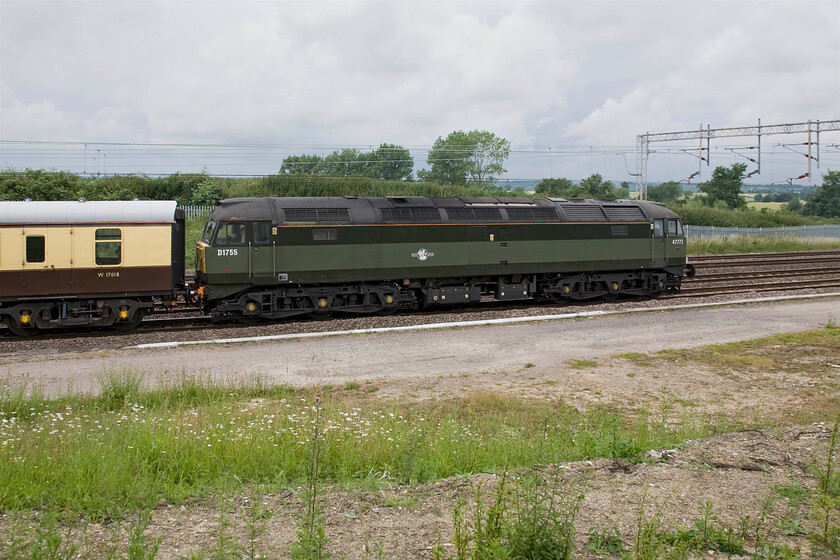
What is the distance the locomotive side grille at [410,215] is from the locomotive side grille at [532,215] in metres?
2.83

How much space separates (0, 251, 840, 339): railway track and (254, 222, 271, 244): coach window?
8.32ft

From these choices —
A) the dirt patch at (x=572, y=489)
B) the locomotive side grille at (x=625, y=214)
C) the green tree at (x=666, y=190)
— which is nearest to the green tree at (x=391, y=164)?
the locomotive side grille at (x=625, y=214)

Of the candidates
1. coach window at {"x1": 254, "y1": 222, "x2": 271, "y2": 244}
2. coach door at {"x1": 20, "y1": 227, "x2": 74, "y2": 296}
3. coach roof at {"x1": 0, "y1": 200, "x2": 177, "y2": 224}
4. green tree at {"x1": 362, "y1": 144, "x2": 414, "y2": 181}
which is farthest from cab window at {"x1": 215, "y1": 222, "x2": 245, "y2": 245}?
green tree at {"x1": 362, "y1": 144, "x2": 414, "y2": 181}

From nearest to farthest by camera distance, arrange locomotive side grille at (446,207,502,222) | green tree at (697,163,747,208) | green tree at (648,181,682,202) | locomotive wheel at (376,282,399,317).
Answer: locomotive wheel at (376,282,399,317) < locomotive side grille at (446,207,502,222) < green tree at (697,163,747,208) < green tree at (648,181,682,202)

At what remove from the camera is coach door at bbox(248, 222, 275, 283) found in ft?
61.7

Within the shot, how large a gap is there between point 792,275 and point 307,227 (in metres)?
24.9

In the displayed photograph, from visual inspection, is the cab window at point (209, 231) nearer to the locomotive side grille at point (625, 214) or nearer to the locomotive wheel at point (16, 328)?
the locomotive wheel at point (16, 328)

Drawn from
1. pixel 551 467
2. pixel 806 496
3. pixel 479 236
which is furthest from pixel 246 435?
pixel 479 236

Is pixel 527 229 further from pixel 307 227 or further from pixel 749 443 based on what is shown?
pixel 749 443

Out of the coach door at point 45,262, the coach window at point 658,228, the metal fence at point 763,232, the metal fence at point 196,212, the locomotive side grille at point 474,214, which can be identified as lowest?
the coach door at point 45,262

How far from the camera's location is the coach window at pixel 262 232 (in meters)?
18.9

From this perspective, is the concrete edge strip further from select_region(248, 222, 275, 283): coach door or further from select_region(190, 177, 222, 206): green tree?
select_region(190, 177, 222, 206): green tree

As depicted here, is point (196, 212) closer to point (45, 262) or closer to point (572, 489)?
point (45, 262)

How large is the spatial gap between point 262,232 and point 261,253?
611 mm
